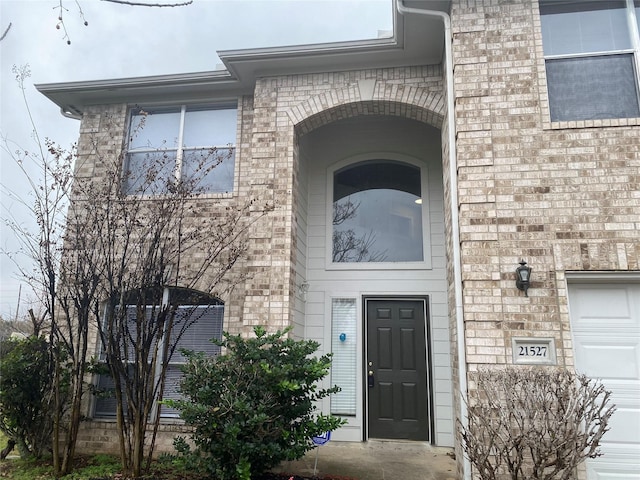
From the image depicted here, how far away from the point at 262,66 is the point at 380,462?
5.23 m

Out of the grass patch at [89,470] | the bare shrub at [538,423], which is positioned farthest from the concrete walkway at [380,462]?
the bare shrub at [538,423]

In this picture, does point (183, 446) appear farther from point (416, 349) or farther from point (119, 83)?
point (119, 83)

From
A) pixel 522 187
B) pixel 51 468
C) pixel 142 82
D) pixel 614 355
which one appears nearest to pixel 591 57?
pixel 522 187

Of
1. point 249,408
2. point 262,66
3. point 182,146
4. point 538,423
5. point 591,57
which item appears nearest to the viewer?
point 538,423

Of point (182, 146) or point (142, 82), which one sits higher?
point (142, 82)

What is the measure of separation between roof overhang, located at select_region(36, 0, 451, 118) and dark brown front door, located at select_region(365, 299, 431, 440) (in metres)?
3.34

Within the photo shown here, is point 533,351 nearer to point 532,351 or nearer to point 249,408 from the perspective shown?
point 532,351

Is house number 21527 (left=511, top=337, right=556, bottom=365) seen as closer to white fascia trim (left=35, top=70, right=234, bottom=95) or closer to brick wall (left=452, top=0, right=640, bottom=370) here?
brick wall (left=452, top=0, right=640, bottom=370)

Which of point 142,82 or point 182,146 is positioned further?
point 182,146

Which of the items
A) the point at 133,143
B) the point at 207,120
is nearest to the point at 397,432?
the point at 207,120

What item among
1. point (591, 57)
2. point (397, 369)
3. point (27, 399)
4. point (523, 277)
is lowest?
point (27, 399)

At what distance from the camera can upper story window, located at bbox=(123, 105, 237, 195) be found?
6.12 meters

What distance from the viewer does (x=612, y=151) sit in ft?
13.7

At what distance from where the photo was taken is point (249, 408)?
3615 mm
